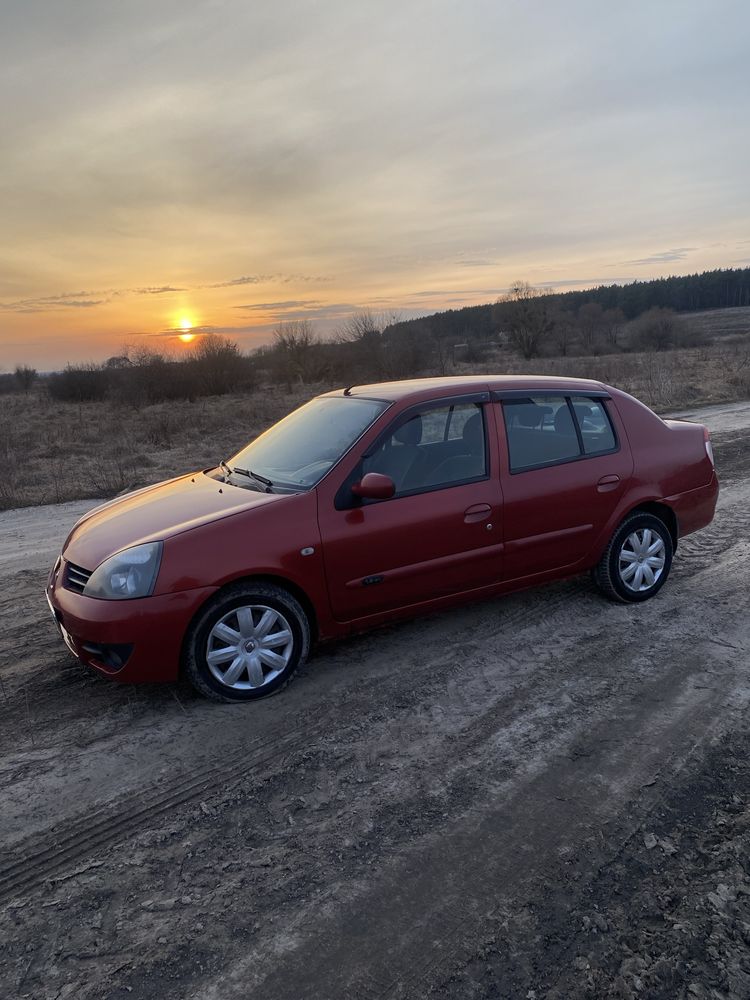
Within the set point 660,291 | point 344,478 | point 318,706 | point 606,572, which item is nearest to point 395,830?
point 318,706

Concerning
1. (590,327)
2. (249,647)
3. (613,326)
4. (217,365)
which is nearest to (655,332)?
(590,327)

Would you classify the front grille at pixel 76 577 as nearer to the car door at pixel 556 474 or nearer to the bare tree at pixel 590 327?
the car door at pixel 556 474

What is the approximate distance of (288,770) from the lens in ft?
10.7

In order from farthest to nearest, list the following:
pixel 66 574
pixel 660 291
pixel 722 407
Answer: pixel 660 291 < pixel 722 407 < pixel 66 574

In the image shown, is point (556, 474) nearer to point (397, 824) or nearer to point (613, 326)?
point (397, 824)

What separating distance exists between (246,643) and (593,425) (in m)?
2.94

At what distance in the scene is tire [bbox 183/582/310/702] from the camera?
3738 mm

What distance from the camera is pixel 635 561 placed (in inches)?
201

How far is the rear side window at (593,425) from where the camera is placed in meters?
4.99

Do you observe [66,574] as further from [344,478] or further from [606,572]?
[606,572]

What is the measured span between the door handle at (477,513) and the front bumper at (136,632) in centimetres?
165

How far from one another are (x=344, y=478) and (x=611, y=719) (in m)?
1.97

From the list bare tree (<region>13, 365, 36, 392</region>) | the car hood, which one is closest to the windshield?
the car hood

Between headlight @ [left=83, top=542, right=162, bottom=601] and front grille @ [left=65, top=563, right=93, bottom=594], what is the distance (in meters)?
0.07
